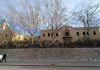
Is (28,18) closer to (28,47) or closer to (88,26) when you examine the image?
(28,47)

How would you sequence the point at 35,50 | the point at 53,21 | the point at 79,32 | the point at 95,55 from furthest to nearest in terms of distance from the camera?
the point at 79,32
the point at 53,21
the point at 35,50
the point at 95,55

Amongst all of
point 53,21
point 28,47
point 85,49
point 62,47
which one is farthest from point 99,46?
point 28,47

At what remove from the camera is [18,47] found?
161 ft

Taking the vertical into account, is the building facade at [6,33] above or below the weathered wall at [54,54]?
above

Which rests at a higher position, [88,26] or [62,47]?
[88,26]

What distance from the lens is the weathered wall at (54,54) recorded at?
40.5 metres

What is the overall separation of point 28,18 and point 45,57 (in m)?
12.6

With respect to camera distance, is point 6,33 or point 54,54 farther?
point 6,33

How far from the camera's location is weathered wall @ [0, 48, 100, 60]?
40531 millimetres

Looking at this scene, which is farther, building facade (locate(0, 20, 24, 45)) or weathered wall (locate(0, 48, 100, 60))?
building facade (locate(0, 20, 24, 45))

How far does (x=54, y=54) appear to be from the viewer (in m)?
42.3

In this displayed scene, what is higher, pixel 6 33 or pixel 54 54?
pixel 6 33

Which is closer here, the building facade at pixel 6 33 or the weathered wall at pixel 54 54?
the weathered wall at pixel 54 54

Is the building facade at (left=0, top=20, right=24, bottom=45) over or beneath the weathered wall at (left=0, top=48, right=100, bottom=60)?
over
